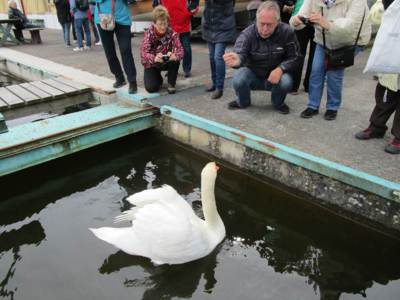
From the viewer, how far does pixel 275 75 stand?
4.27 metres

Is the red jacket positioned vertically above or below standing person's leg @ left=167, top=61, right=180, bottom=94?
above

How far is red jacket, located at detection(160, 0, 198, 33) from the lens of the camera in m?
5.98

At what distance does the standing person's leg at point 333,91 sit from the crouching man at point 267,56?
0.48 meters

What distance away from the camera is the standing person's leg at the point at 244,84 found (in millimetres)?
4555

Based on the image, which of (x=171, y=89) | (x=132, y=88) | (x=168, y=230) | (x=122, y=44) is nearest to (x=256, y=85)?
(x=171, y=89)

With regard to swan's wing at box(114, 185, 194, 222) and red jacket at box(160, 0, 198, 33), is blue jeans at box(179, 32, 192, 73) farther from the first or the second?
swan's wing at box(114, 185, 194, 222)

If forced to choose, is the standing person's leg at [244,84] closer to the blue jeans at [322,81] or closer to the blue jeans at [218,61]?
the blue jeans at [218,61]

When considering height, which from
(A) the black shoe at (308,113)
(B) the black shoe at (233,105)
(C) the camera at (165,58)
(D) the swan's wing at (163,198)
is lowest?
(D) the swan's wing at (163,198)

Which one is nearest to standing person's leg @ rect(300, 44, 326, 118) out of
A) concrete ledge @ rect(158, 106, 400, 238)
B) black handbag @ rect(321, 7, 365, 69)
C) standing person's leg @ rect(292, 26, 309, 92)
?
black handbag @ rect(321, 7, 365, 69)

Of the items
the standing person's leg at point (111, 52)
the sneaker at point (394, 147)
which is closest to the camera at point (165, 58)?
the standing person's leg at point (111, 52)

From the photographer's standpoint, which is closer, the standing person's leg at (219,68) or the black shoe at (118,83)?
the standing person's leg at (219,68)

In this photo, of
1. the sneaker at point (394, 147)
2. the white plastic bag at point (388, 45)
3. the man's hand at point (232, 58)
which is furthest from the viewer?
the man's hand at point (232, 58)

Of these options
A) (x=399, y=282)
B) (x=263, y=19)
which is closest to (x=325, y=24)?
(x=263, y=19)

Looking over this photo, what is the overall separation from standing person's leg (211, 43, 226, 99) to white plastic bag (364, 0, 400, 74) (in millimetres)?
2380
